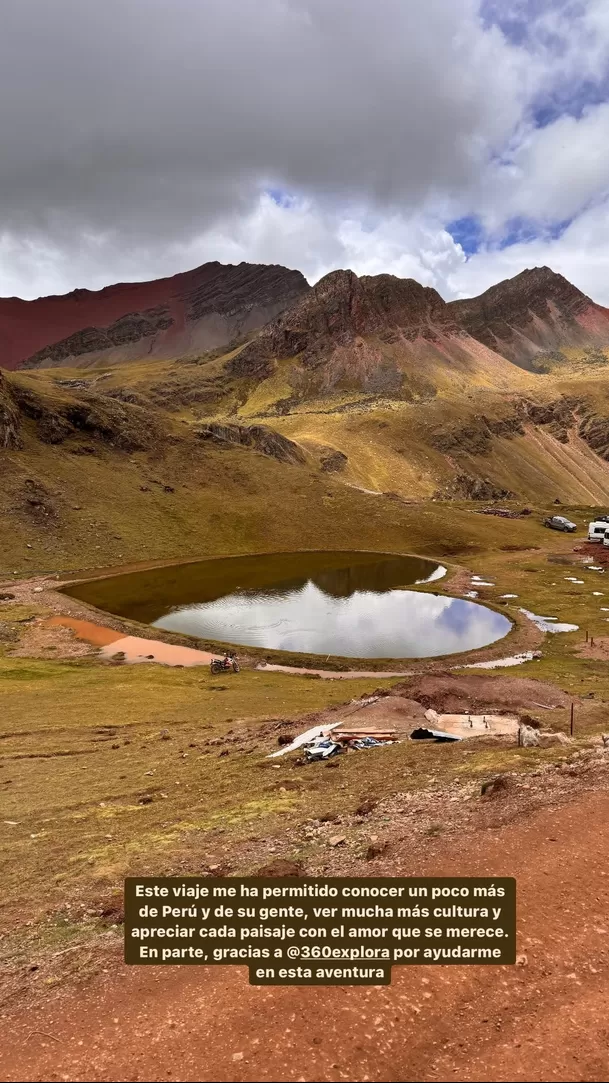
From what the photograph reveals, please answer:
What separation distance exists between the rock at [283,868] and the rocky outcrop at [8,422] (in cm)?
12179

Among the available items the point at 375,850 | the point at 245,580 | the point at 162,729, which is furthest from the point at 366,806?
the point at 245,580

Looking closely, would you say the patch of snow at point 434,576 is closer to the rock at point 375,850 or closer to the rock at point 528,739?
the rock at point 528,739

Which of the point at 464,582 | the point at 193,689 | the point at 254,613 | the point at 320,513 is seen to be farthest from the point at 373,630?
the point at 320,513

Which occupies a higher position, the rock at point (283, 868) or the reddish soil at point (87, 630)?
the rock at point (283, 868)

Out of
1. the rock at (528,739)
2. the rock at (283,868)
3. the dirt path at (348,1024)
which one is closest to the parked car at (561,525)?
the rock at (528,739)

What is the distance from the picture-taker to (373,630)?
6072cm

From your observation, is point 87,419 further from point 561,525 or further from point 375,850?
point 375,850

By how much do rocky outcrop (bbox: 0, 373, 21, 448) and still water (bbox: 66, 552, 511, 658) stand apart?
5001cm

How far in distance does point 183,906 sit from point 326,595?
6616cm

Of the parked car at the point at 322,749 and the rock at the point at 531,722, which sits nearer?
the parked car at the point at 322,749

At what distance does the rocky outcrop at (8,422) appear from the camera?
117875 millimetres

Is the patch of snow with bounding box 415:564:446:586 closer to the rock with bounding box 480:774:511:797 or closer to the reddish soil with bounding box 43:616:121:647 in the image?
the reddish soil with bounding box 43:616:121:647

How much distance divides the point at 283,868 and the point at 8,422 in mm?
126697

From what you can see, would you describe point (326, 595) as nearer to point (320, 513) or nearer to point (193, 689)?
point (193, 689)
